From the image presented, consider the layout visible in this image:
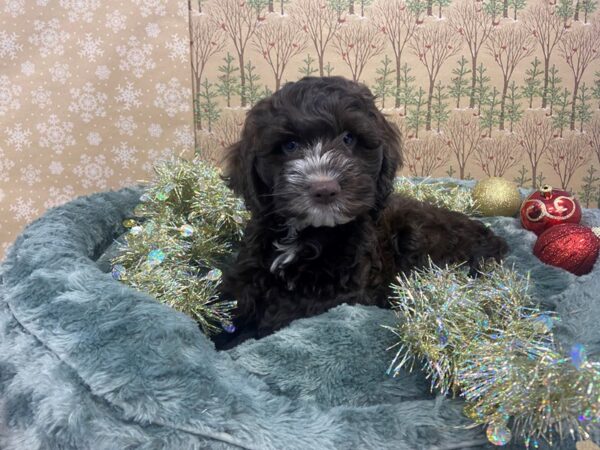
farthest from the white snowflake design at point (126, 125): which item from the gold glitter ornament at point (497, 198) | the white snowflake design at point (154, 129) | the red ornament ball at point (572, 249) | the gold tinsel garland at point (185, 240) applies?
the red ornament ball at point (572, 249)

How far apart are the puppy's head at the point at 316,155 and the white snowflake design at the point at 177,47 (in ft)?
6.23

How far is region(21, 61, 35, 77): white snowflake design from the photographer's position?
3.64 metres

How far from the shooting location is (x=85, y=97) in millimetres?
3738

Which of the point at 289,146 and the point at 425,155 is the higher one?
the point at 289,146

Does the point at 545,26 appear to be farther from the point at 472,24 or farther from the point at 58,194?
the point at 58,194

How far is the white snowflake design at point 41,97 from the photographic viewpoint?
371 centimetres

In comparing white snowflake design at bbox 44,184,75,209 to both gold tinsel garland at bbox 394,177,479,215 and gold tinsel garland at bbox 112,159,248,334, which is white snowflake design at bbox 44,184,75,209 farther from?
gold tinsel garland at bbox 394,177,479,215

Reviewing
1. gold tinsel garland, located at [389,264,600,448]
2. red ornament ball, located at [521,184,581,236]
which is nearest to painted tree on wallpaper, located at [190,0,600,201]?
red ornament ball, located at [521,184,581,236]

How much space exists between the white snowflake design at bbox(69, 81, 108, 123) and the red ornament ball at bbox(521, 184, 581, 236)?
2958 millimetres

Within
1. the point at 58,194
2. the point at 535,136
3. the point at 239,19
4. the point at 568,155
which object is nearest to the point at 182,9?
the point at 239,19

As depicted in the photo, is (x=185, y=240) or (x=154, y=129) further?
(x=154, y=129)

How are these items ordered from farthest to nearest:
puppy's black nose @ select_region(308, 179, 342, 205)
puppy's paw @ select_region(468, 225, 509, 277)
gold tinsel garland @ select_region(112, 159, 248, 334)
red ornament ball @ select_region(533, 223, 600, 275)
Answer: puppy's paw @ select_region(468, 225, 509, 277)
red ornament ball @ select_region(533, 223, 600, 275)
gold tinsel garland @ select_region(112, 159, 248, 334)
puppy's black nose @ select_region(308, 179, 342, 205)

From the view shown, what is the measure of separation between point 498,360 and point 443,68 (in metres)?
3.27

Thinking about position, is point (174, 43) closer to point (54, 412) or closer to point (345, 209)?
point (345, 209)
